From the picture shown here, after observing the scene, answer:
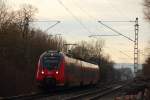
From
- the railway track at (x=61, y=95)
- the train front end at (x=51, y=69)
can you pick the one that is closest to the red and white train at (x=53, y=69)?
the train front end at (x=51, y=69)

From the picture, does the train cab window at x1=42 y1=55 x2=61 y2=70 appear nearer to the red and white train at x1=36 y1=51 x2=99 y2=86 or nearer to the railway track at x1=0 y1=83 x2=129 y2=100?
the red and white train at x1=36 y1=51 x2=99 y2=86

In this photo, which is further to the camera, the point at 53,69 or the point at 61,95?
the point at 53,69

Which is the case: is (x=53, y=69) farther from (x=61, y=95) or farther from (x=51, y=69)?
(x=61, y=95)

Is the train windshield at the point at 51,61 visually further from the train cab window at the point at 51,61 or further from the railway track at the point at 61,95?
the railway track at the point at 61,95

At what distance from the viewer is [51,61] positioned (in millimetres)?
43531

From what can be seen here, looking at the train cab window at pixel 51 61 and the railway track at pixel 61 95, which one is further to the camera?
the train cab window at pixel 51 61

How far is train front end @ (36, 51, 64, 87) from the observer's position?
43.3 metres

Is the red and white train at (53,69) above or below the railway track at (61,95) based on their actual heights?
above

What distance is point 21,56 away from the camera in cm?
6278

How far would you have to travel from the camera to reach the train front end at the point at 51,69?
142 feet

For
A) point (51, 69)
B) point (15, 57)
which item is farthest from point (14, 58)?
point (51, 69)

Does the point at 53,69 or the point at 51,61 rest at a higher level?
the point at 51,61

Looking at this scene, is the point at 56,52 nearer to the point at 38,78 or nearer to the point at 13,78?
the point at 38,78

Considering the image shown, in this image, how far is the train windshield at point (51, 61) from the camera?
4338cm
